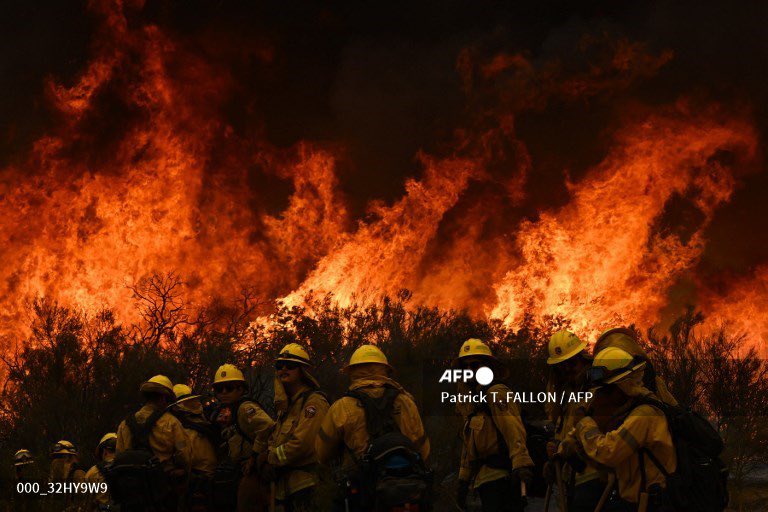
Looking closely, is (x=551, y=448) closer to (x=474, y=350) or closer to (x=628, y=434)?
(x=474, y=350)

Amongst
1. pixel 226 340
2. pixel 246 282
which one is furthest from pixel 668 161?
pixel 226 340

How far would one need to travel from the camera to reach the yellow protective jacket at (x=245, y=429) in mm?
7723

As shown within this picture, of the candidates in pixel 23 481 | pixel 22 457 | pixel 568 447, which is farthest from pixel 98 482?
pixel 568 447

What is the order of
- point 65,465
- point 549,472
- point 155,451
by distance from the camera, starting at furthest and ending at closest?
point 65,465 → point 155,451 → point 549,472

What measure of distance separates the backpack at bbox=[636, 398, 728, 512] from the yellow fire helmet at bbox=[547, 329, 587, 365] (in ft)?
5.50

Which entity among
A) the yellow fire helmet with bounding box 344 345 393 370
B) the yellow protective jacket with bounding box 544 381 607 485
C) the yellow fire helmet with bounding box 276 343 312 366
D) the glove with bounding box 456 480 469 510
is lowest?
the glove with bounding box 456 480 469 510

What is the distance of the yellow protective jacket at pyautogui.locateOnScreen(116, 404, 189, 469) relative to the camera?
7867 mm

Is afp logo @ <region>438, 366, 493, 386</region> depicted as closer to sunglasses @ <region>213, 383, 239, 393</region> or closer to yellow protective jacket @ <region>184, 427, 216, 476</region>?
sunglasses @ <region>213, 383, 239, 393</region>

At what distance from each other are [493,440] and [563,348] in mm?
995

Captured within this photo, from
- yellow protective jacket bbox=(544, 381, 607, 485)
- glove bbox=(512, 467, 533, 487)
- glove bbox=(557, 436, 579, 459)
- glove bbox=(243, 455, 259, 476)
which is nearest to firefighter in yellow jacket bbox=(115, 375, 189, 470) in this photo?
A: glove bbox=(243, 455, 259, 476)

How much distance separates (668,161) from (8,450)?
2528 cm

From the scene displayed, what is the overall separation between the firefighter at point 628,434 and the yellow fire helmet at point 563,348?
1.38 metres

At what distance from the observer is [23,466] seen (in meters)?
11.5

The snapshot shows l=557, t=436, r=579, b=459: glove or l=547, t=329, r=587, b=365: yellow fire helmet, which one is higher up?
l=547, t=329, r=587, b=365: yellow fire helmet
